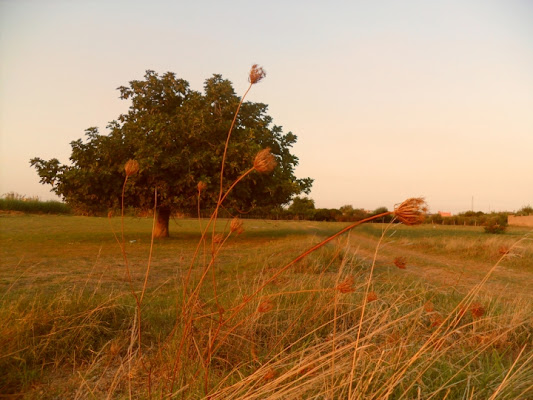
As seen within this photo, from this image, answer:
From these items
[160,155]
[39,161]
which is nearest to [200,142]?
[160,155]

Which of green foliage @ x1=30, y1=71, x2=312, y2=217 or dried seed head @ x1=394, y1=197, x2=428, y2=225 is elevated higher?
green foliage @ x1=30, y1=71, x2=312, y2=217

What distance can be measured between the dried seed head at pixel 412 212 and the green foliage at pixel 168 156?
15.2m

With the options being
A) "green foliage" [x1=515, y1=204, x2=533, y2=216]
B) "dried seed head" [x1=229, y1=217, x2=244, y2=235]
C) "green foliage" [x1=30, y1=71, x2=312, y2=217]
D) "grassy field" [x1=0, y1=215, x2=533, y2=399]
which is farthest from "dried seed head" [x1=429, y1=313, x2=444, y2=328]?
"green foliage" [x1=515, y1=204, x2=533, y2=216]

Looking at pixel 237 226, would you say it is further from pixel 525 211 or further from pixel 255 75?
pixel 525 211

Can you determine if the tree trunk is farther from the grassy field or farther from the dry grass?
the dry grass

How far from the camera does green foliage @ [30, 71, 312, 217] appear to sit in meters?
17.4

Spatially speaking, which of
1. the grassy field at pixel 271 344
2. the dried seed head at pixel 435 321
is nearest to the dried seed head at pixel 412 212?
the grassy field at pixel 271 344

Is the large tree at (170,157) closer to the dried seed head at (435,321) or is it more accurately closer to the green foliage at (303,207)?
the dried seed head at (435,321)

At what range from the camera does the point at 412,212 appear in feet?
4.38

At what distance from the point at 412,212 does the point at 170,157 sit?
16.7 m

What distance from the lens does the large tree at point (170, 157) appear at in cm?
1736

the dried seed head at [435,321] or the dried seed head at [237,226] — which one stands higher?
the dried seed head at [237,226]

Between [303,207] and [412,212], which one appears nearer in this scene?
[412,212]

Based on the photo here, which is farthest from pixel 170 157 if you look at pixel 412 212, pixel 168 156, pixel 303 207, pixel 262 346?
pixel 303 207
